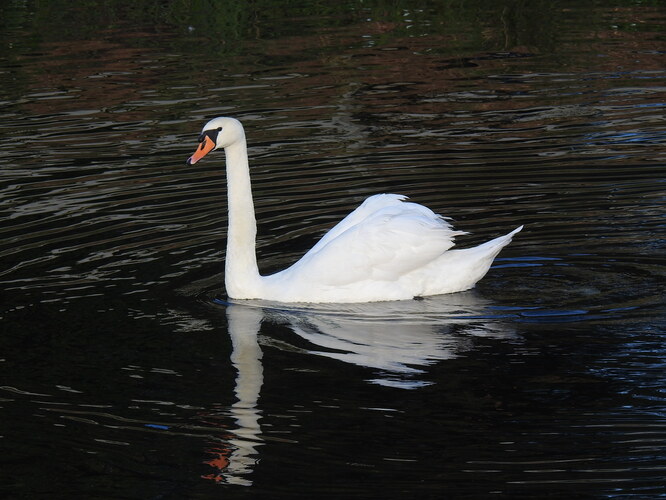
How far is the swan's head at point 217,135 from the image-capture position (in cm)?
896

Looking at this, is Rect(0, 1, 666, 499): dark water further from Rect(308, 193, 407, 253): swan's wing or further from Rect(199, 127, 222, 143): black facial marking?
Rect(199, 127, 222, 143): black facial marking

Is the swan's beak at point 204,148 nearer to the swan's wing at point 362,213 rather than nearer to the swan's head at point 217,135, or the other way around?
the swan's head at point 217,135

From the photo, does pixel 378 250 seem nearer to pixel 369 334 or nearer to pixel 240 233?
pixel 369 334

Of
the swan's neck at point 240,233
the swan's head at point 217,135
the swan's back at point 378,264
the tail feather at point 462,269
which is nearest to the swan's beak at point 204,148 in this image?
the swan's head at point 217,135

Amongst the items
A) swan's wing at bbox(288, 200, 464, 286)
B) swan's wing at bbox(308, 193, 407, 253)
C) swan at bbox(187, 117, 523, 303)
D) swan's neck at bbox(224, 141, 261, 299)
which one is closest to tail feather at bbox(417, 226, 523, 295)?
swan at bbox(187, 117, 523, 303)

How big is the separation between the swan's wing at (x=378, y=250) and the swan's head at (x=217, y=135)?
1.02m

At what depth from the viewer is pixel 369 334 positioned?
27.7 feet

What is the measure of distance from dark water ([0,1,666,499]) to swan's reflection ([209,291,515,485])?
3 centimetres

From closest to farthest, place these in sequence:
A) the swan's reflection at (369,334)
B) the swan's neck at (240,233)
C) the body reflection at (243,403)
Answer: the body reflection at (243,403), the swan's reflection at (369,334), the swan's neck at (240,233)

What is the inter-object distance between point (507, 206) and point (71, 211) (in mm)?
3991

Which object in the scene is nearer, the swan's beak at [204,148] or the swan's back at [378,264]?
the swan's beak at [204,148]

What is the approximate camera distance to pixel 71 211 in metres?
11.9

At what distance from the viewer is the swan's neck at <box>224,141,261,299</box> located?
926 cm

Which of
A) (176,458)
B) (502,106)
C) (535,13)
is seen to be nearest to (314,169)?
(502,106)
